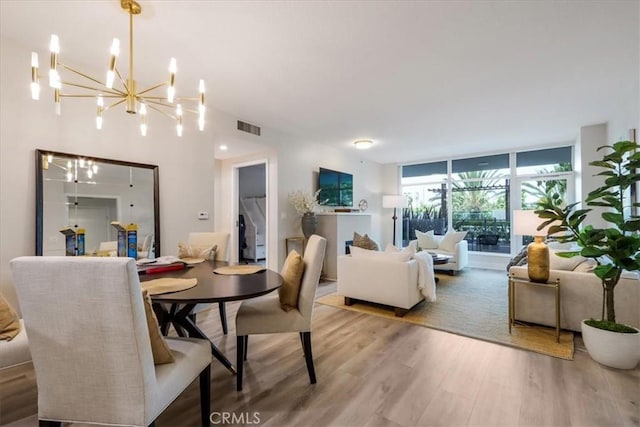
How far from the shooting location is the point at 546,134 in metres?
5.14

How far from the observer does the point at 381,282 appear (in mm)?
3432

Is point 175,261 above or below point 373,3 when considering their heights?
below

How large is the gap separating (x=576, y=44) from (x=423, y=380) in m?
2.98

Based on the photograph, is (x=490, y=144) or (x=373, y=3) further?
(x=490, y=144)

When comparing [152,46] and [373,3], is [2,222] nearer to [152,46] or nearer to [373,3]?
[152,46]

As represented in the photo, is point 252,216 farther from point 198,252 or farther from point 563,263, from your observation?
point 563,263

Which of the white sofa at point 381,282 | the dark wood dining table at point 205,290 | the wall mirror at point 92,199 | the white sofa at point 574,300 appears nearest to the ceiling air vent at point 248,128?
the wall mirror at point 92,199

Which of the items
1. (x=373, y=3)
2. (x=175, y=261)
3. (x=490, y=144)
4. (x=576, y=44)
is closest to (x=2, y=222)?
(x=175, y=261)

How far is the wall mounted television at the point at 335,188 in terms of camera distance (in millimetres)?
5676

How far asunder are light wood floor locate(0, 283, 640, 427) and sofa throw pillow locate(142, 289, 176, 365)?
23.2 inches

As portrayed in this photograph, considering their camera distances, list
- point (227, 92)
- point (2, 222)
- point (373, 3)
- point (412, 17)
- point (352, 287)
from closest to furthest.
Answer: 1. point (373, 3)
2. point (412, 17)
3. point (2, 222)
4. point (227, 92)
5. point (352, 287)

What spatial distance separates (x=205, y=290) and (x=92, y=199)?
2055 mm

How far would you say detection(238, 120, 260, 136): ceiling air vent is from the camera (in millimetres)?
4300

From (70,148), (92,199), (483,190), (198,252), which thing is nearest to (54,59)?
(70,148)
